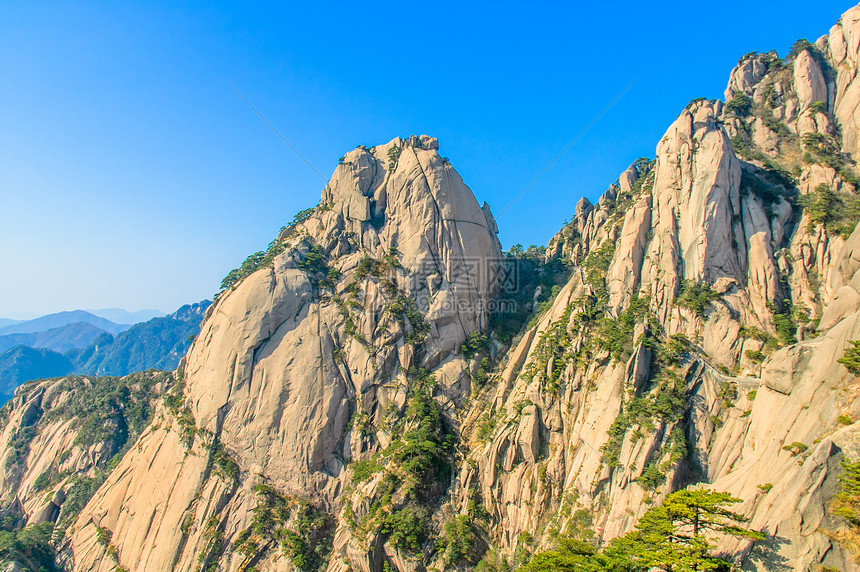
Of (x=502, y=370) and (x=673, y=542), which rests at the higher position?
(x=502, y=370)

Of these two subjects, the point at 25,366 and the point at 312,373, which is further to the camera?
the point at 25,366

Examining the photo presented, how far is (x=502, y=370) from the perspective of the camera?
47.3m

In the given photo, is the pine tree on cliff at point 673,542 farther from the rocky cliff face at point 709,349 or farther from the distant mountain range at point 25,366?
the distant mountain range at point 25,366

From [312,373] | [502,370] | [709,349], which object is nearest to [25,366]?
[312,373]

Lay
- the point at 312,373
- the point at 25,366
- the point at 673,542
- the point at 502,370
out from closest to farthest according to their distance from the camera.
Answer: the point at 673,542 < the point at 312,373 < the point at 502,370 < the point at 25,366

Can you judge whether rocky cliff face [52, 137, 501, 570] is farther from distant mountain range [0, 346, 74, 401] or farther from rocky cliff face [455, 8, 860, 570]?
distant mountain range [0, 346, 74, 401]

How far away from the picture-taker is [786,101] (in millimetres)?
48875

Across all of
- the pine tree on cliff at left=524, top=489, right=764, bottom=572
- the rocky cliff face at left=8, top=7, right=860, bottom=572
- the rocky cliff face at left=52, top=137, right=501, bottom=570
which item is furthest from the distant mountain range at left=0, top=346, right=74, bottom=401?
the pine tree on cliff at left=524, top=489, right=764, bottom=572

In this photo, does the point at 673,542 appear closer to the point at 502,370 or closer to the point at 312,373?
the point at 502,370

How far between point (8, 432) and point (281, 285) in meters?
51.8

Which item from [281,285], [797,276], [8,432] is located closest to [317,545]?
[281,285]

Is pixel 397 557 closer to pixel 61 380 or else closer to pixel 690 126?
pixel 690 126

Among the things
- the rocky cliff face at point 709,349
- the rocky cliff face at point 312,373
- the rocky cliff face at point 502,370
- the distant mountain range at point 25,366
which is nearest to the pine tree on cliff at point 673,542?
the rocky cliff face at point 709,349

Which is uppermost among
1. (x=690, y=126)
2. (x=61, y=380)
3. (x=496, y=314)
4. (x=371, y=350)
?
(x=690, y=126)
